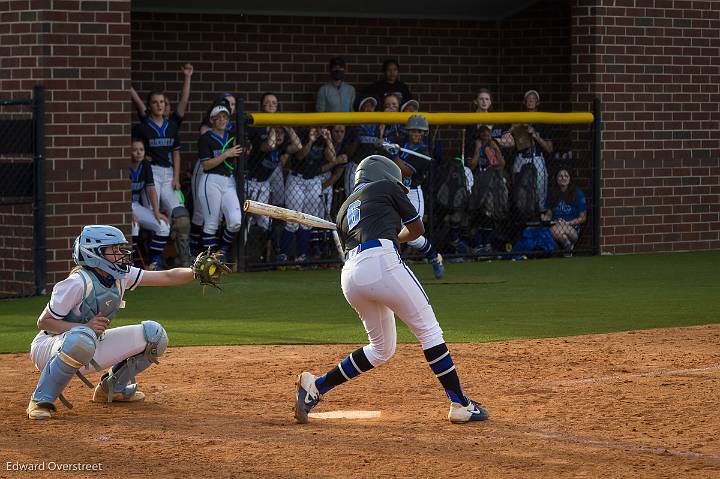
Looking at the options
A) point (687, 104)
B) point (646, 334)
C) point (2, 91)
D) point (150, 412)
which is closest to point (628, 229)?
point (687, 104)

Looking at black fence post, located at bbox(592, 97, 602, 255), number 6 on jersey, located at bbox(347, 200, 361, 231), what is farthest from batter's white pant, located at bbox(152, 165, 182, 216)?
number 6 on jersey, located at bbox(347, 200, 361, 231)

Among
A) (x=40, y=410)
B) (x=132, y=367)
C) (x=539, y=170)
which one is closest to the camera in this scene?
(x=40, y=410)

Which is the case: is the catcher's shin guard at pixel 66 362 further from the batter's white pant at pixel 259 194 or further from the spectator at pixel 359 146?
the spectator at pixel 359 146

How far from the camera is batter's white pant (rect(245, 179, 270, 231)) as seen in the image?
15.7 m

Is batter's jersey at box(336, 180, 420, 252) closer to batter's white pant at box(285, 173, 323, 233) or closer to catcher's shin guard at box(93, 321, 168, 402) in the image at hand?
catcher's shin guard at box(93, 321, 168, 402)

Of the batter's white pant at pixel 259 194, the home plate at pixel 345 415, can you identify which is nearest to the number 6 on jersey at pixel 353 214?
the home plate at pixel 345 415

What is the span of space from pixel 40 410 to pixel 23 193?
20.8 ft

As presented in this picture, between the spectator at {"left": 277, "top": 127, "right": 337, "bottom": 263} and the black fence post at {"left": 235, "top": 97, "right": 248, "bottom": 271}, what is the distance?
0.59m

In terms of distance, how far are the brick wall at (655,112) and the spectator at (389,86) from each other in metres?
2.42

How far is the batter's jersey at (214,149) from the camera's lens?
1527cm

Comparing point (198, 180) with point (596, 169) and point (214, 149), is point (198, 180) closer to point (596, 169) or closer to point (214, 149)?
point (214, 149)

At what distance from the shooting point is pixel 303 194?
15961 millimetres

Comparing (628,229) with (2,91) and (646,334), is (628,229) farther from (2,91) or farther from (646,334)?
(2,91)

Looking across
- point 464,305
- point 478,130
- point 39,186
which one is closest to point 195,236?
point 39,186
